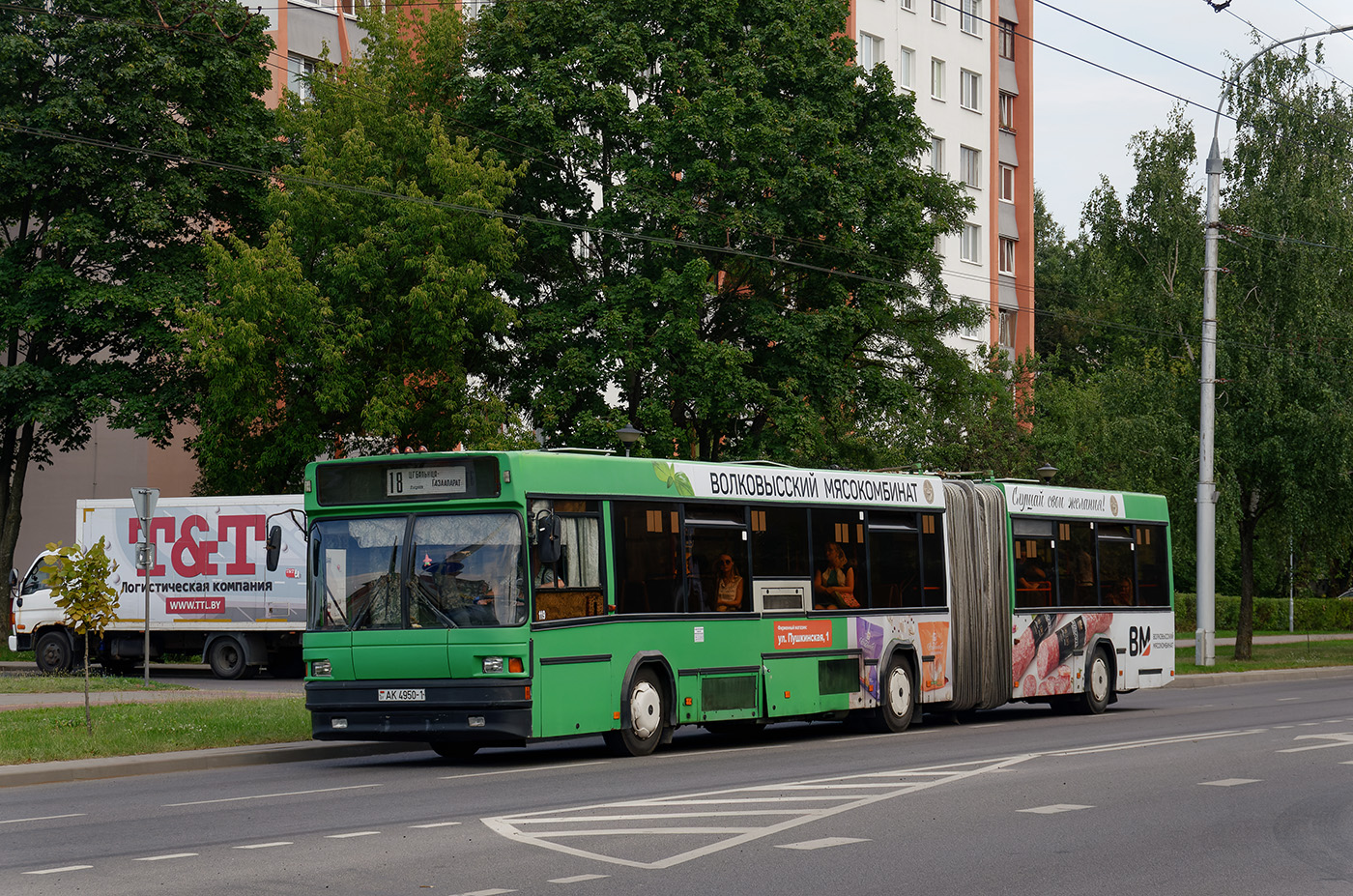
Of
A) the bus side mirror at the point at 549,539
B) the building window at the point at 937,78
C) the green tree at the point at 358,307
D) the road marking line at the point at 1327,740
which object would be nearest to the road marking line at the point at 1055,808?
the bus side mirror at the point at 549,539

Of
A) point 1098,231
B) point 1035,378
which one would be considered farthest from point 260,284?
point 1035,378

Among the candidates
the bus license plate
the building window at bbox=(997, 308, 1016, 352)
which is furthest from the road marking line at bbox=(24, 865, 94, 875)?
the building window at bbox=(997, 308, 1016, 352)

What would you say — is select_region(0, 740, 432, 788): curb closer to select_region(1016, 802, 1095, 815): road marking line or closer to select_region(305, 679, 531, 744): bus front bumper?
select_region(305, 679, 531, 744): bus front bumper

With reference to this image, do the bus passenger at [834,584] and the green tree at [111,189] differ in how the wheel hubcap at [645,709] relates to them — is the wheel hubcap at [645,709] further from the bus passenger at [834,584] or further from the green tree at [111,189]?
the green tree at [111,189]

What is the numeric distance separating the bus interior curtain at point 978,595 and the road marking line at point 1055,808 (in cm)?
947

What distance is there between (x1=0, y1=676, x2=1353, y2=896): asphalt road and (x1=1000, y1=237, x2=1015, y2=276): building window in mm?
53574

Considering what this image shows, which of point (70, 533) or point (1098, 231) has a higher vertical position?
point (1098, 231)

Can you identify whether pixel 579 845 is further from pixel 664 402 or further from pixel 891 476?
pixel 664 402

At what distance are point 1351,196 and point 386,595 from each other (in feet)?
112

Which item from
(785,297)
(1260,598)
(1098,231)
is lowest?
(1260,598)

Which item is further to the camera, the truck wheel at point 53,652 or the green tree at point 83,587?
the truck wheel at point 53,652

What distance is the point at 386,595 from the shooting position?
642 inches

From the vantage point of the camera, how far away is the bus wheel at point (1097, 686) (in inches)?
968

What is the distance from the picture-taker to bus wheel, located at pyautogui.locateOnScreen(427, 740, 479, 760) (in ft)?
58.1
